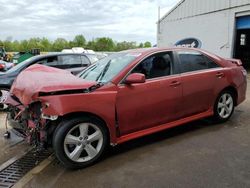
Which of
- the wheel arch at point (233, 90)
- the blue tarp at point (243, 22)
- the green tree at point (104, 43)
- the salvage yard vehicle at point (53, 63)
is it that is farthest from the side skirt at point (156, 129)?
the green tree at point (104, 43)

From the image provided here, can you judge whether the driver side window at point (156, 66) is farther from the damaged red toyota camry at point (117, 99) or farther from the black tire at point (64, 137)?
the black tire at point (64, 137)

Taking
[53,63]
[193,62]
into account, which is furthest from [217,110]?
[53,63]

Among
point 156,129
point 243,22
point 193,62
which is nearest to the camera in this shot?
point 156,129

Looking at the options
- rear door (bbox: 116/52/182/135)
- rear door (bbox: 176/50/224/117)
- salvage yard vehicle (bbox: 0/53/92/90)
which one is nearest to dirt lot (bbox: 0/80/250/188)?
rear door (bbox: 116/52/182/135)

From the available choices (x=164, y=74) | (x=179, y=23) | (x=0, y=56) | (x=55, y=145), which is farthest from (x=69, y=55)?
(x=0, y=56)

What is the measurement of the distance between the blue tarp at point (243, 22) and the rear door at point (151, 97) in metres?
10.9

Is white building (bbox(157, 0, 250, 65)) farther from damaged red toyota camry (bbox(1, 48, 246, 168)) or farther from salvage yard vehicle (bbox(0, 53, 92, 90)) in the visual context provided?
damaged red toyota camry (bbox(1, 48, 246, 168))

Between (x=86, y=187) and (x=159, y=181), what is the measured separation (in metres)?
0.88

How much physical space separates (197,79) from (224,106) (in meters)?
1.00

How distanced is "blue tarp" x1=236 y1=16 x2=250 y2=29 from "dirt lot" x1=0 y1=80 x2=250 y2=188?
10491mm

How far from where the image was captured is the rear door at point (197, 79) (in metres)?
5.02

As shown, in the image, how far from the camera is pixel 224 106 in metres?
5.70

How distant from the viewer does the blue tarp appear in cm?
1416

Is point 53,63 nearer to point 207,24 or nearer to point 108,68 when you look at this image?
point 108,68
